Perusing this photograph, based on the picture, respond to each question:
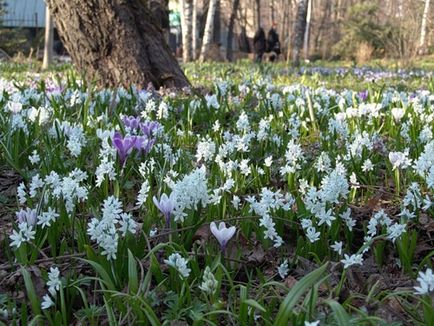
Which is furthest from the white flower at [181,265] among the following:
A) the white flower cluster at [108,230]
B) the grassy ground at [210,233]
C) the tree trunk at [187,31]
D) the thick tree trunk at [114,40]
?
the tree trunk at [187,31]

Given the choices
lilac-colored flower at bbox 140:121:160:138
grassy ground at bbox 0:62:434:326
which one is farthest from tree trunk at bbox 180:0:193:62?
lilac-colored flower at bbox 140:121:160:138

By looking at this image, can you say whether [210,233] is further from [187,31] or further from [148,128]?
[187,31]

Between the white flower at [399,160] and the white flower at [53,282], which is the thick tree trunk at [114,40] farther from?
the white flower at [53,282]

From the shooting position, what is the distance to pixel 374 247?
6.07 feet

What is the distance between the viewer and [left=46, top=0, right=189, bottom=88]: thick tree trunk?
495cm

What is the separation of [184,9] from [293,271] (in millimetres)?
20230

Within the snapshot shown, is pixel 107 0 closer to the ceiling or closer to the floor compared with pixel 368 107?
closer to the ceiling

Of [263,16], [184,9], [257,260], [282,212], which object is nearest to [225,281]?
[257,260]

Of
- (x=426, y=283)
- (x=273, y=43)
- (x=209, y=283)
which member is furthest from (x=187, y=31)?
(x=426, y=283)

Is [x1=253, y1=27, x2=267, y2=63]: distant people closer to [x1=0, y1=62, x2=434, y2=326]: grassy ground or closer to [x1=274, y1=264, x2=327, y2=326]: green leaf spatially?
[x1=0, y1=62, x2=434, y2=326]: grassy ground

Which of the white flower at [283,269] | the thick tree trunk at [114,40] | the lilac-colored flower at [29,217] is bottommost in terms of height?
the white flower at [283,269]

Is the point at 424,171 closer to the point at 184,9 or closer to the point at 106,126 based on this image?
the point at 106,126

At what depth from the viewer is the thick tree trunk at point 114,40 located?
495 cm

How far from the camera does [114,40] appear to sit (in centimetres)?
506
